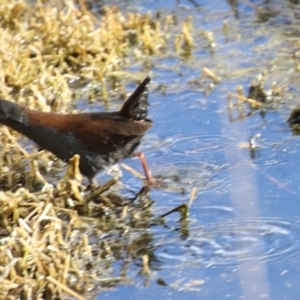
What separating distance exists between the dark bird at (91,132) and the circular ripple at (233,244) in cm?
67

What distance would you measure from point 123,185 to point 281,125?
1168mm

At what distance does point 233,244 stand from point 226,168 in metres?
0.84

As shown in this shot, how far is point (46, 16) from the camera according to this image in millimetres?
6508

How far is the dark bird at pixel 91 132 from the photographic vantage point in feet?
15.4

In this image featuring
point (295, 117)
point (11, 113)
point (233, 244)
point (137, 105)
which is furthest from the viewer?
point (295, 117)

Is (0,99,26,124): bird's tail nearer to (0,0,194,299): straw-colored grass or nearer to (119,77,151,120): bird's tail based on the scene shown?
(0,0,194,299): straw-colored grass

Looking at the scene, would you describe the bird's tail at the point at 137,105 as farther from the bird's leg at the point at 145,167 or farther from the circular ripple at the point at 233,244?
the circular ripple at the point at 233,244

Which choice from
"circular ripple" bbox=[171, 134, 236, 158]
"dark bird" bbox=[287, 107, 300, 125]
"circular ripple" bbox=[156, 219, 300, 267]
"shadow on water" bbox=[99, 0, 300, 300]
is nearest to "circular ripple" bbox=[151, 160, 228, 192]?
"shadow on water" bbox=[99, 0, 300, 300]

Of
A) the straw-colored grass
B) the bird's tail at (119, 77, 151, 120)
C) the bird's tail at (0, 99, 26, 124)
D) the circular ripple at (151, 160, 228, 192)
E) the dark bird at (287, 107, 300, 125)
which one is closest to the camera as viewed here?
the straw-colored grass

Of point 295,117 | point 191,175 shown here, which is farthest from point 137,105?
point 295,117

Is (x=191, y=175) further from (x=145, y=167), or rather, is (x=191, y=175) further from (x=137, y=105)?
(x=137, y=105)

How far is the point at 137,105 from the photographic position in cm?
468

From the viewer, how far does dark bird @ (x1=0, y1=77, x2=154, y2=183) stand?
4699 mm

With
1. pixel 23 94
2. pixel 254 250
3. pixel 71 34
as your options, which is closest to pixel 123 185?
pixel 254 250
